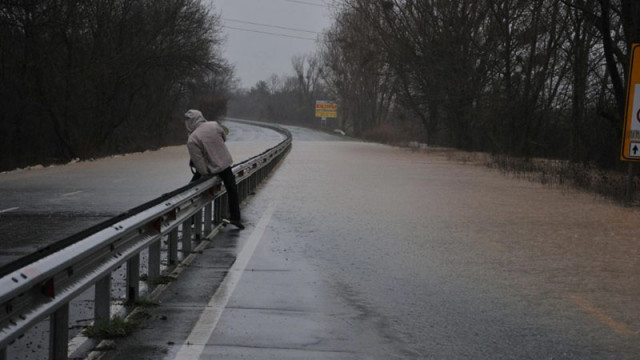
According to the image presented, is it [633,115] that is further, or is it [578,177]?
[578,177]

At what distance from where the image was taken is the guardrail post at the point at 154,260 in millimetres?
8070

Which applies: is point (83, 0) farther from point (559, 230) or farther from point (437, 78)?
point (559, 230)

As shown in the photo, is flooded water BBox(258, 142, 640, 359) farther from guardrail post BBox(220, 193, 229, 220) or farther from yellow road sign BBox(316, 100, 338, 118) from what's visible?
yellow road sign BBox(316, 100, 338, 118)

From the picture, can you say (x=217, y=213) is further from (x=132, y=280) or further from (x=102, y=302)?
(x=102, y=302)

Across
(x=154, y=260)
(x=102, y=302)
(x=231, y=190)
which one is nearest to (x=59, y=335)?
(x=102, y=302)

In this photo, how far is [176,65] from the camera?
144ft

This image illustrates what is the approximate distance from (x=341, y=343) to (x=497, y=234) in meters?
6.65

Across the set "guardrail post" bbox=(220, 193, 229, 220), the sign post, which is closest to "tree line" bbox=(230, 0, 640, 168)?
the sign post

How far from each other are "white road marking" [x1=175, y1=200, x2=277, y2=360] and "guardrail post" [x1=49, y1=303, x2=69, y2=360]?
77 centimetres

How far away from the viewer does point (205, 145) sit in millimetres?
11547

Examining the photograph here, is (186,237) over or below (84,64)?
below

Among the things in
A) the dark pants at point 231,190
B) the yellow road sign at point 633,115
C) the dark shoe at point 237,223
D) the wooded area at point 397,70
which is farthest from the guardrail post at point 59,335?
the wooded area at point 397,70

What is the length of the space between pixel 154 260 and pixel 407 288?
2490 mm

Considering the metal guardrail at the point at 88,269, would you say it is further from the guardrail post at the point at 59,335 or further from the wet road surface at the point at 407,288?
the wet road surface at the point at 407,288
